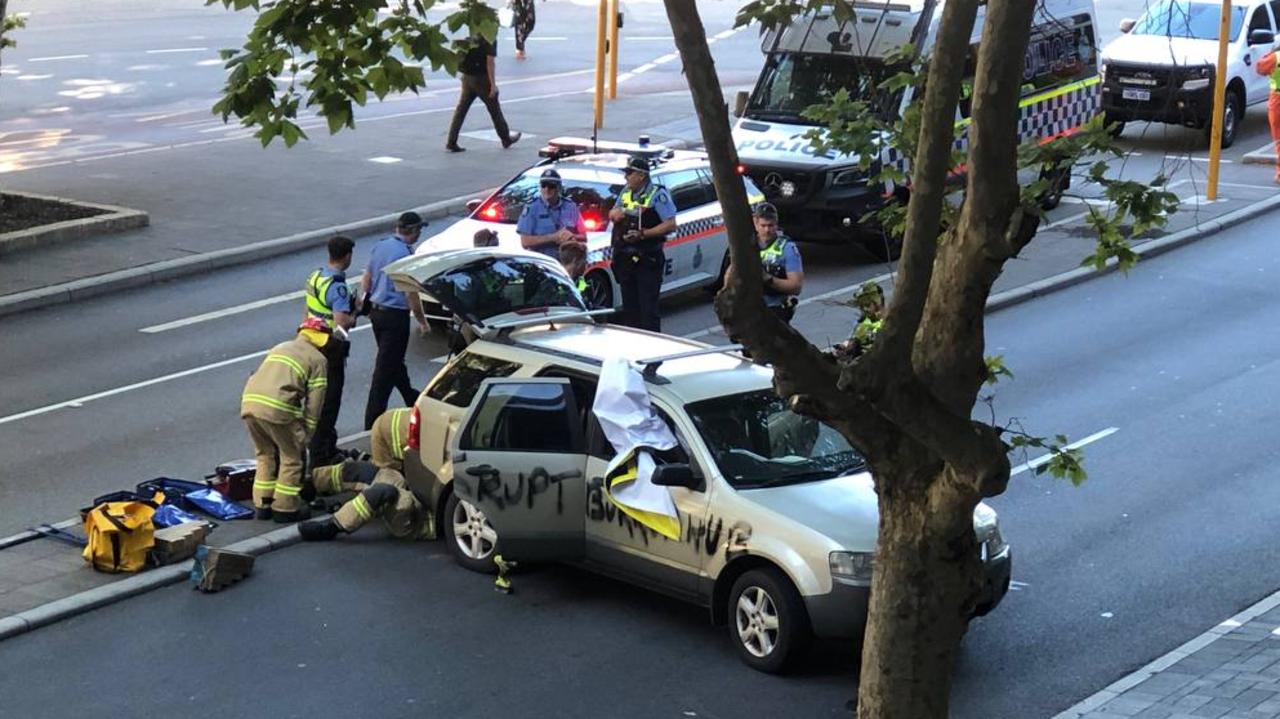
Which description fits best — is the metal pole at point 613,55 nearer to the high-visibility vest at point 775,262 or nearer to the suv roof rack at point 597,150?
the suv roof rack at point 597,150

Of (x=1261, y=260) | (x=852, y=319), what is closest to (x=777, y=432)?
(x=852, y=319)

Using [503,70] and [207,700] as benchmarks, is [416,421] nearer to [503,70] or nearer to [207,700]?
[207,700]

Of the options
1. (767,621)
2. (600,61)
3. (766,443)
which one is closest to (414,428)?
(766,443)

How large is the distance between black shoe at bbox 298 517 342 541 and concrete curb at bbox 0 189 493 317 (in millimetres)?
7211

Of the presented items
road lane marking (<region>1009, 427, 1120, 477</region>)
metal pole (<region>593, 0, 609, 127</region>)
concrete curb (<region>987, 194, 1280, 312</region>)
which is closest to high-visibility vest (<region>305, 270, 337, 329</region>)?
road lane marking (<region>1009, 427, 1120, 477</region>)

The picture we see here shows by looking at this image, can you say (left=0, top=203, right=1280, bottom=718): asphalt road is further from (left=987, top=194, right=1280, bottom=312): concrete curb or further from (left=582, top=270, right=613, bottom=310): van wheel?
(left=987, top=194, right=1280, bottom=312): concrete curb

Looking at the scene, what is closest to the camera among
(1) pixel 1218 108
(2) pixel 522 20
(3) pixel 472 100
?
(1) pixel 1218 108

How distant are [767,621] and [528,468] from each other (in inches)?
72.8

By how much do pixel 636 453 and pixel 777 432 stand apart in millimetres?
865

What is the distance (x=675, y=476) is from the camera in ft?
34.4

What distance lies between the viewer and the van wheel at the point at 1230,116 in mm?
28094

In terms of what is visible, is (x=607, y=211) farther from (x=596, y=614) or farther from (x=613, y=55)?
(x=613, y=55)

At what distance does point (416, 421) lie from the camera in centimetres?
1223

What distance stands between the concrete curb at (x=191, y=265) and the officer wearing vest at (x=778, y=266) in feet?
24.7
